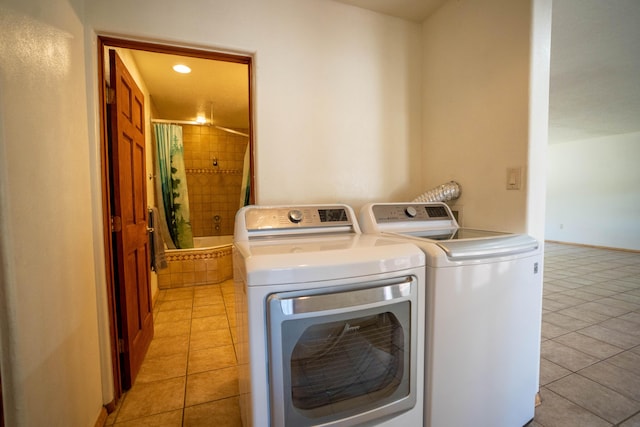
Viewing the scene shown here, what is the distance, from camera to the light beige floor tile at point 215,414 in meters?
1.43

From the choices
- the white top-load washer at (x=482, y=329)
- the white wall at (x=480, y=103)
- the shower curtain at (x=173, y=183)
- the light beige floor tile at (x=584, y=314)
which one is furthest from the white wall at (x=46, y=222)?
the light beige floor tile at (x=584, y=314)

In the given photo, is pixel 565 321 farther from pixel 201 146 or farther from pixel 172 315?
pixel 201 146

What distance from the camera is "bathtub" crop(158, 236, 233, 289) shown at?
3.41 m

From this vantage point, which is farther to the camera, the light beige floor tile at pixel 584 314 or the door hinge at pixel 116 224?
the light beige floor tile at pixel 584 314

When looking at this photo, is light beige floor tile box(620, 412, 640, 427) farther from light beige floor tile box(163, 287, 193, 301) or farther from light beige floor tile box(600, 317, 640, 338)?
light beige floor tile box(163, 287, 193, 301)

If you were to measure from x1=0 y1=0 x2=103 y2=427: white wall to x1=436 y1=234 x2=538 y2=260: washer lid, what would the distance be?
1435 millimetres

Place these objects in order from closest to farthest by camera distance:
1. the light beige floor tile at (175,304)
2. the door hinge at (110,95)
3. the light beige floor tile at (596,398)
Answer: the light beige floor tile at (596,398) → the door hinge at (110,95) → the light beige floor tile at (175,304)

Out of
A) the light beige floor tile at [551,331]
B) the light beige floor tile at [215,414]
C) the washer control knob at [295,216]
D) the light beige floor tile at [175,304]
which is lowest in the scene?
the light beige floor tile at [215,414]

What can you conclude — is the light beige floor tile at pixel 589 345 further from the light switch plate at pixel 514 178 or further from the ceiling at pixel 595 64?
the ceiling at pixel 595 64

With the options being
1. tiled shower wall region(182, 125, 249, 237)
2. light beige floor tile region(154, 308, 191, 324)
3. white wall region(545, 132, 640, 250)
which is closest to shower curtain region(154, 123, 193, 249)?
tiled shower wall region(182, 125, 249, 237)

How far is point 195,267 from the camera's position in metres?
3.50

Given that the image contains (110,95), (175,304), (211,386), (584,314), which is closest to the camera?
(110,95)

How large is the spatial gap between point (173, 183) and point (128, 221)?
7.11 ft

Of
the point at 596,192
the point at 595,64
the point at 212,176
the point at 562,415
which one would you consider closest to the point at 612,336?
the point at 562,415
